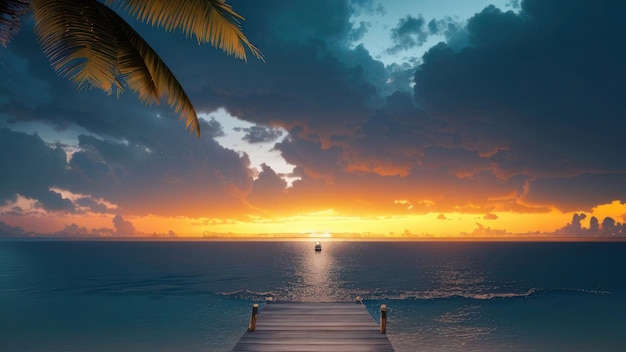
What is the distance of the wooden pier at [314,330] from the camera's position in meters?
12.8

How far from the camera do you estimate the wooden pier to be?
1279 cm

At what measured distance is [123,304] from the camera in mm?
47281

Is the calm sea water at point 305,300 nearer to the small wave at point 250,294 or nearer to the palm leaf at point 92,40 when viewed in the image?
the small wave at point 250,294

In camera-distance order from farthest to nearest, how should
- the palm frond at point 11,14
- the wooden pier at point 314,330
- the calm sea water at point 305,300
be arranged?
the calm sea water at point 305,300 → the wooden pier at point 314,330 → the palm frond at point 11,14

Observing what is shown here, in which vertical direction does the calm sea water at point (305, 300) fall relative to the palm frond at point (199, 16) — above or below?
below

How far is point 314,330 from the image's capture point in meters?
14.8

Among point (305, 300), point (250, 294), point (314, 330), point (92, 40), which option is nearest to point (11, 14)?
point (92, 40)

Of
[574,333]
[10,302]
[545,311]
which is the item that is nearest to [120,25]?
[574,333]

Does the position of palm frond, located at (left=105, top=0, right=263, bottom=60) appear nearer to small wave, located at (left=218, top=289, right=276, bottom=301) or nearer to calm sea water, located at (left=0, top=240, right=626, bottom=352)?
calm sea water, located at (left=0, top=240, right=626, bottom=352)

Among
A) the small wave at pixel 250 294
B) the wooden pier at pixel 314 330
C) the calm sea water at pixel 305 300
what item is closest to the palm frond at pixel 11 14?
the wooden pier at pixel 314 330

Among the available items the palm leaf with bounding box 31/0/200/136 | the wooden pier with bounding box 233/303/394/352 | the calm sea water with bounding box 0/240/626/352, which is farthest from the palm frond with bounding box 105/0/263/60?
the calm sea water with bounding box 0/240/626/352

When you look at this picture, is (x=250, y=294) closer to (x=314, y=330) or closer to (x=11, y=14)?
(x=314, y=330)

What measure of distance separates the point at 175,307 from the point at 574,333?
3921 cm

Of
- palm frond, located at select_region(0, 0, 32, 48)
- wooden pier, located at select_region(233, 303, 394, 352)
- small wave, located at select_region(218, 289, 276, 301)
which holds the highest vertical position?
palm frond, located at select_region(0, 0, 32, 48)
